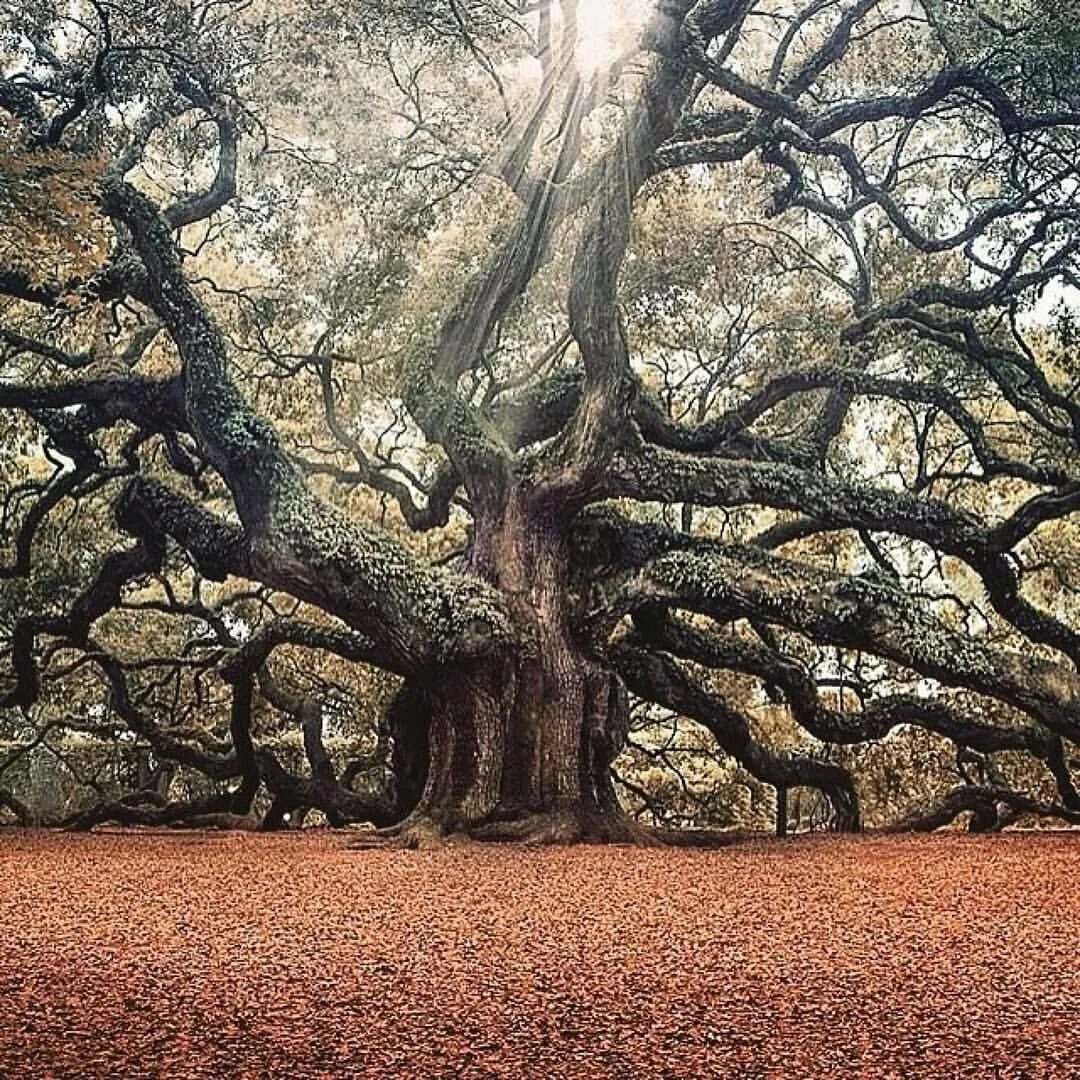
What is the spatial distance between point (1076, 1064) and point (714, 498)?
5356 millimetres

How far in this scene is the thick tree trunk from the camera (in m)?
6.89

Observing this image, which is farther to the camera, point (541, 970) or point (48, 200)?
point (48, 200)

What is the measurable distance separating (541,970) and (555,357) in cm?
747

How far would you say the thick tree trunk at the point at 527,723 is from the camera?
6.89m

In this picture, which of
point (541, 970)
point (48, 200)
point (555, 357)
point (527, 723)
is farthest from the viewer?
point (555, 357)

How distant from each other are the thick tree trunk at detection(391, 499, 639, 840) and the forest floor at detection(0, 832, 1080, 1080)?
4.70 feet

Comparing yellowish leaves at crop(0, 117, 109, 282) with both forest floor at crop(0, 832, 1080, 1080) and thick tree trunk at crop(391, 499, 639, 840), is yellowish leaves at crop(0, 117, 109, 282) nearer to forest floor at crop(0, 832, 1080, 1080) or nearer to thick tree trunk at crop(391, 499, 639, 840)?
forest floor at crop(0, 832, 1080, 1080)

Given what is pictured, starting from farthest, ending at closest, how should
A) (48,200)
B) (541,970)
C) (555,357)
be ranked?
(555,357) < (48,200) < (541,970)

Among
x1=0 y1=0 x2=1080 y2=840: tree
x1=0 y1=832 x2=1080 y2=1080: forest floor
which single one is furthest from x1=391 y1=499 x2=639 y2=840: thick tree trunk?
x1=0 y1=832 x2=1080 y2=1080: forest floor

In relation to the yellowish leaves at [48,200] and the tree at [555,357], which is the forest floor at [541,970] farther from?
the yellowish leaves at [48,200]

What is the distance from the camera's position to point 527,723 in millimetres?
7102

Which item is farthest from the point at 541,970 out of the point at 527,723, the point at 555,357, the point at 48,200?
the point at 555,357

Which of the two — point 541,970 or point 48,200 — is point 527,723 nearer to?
point 541,970

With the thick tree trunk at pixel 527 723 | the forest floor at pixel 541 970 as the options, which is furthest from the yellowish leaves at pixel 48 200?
the thick tree trunk at pixel 527 723
